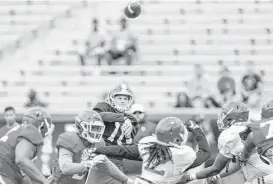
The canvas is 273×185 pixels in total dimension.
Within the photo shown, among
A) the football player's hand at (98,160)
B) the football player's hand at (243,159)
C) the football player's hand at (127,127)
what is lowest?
the football player's hand at (243,159)

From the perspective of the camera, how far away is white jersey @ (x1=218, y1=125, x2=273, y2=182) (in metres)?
6.92

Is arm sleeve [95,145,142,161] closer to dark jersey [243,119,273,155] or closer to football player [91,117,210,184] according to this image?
football player [91,117,210,184]

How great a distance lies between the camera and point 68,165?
21.8 ft

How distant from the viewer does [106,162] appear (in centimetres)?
642

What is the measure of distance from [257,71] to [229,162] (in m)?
9.60

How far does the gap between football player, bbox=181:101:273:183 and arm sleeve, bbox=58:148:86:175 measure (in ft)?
2.88

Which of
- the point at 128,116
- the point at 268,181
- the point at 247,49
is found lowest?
the point at 268,181

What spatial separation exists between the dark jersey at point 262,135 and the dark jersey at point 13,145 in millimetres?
1802

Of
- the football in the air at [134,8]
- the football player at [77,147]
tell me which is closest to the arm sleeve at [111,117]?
the football player at [77,147]

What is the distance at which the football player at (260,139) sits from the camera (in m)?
6.62

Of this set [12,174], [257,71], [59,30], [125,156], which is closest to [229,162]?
[125,156]

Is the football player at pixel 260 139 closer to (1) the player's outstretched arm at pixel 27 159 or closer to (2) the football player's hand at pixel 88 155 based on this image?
(2) the football player's hand at pixel 88 155

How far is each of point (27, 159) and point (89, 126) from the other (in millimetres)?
714

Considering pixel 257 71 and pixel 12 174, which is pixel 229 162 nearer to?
pixel 12 174
